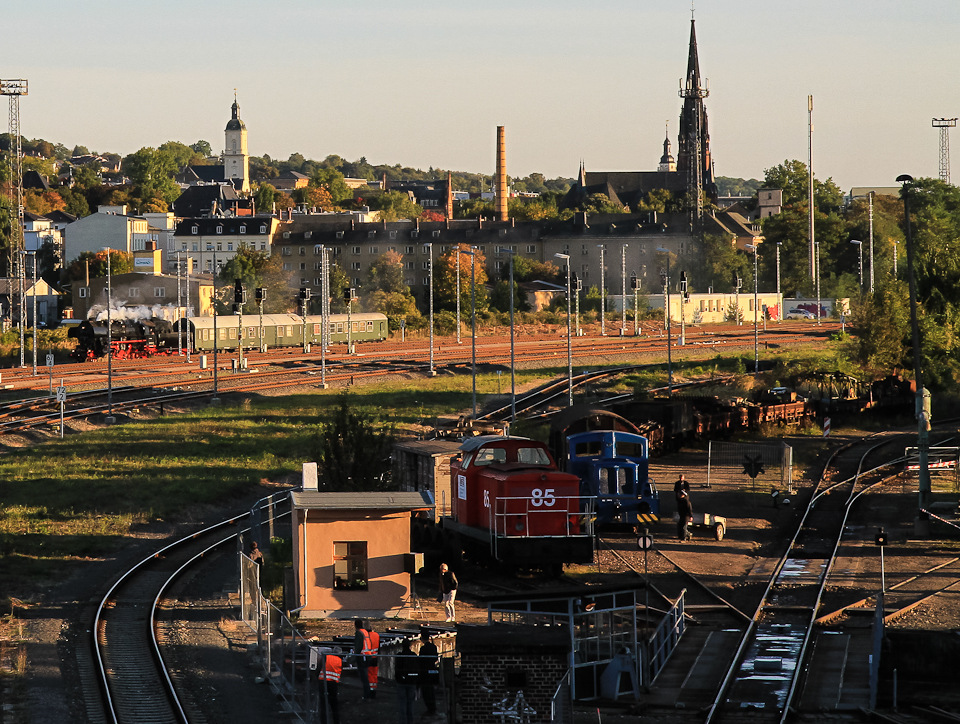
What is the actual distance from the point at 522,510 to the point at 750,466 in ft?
48.0

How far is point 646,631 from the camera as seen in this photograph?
2330 centimetres

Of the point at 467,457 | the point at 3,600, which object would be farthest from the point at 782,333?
the point at 3,600

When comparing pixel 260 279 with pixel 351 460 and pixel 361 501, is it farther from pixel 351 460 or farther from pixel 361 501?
pixel 361 501

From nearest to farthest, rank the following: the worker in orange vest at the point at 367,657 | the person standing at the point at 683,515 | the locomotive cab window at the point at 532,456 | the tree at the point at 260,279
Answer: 1. the worker in orange vest at the point at 367,657
2. the locomotive cab window at the point at 532,456
3. the person standing at the point at 683,515
4. the tree at the point at 260,279

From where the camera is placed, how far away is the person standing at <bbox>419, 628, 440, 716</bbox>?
65.1 feet

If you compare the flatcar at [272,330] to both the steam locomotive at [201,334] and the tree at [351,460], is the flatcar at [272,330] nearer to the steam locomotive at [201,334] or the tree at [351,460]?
the steam locomotive at [201,334]

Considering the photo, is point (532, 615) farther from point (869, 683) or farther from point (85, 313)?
point (85, 313)

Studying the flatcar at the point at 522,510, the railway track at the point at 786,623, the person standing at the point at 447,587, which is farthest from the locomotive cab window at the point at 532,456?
the railway track at the point at 786,623

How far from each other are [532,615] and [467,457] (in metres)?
8.89

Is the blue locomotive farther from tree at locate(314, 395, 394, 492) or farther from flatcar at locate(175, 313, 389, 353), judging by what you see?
flatcar at locate(175, 313, 389, 353)

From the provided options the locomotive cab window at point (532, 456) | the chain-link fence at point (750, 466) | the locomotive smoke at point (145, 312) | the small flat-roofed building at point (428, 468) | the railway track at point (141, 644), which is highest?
the locomotive smoke at point (145, 312)

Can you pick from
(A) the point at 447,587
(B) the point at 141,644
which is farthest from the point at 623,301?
(B) the point at 141,644

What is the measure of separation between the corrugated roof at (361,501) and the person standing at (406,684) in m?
6.19

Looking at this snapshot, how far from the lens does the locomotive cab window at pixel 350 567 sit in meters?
25.9
